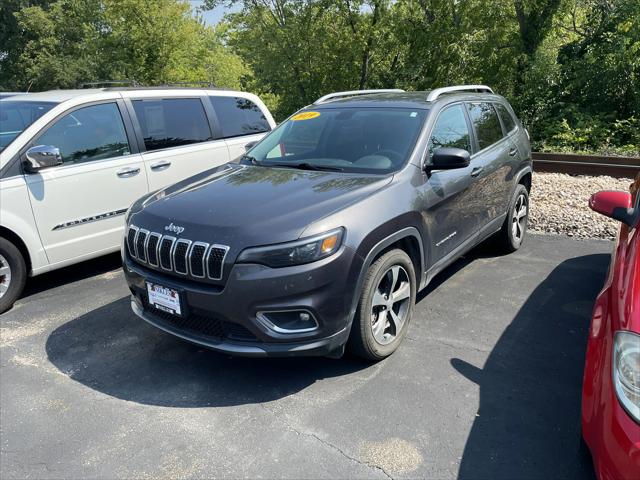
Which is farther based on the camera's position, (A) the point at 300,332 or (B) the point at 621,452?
(A) the point at 300,332

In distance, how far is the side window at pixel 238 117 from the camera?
6.37 meters

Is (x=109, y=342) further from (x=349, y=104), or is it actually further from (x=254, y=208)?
(x=349, y=104)

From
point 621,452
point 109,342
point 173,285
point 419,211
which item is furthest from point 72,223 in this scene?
point 621,452

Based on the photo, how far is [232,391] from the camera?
3.26m

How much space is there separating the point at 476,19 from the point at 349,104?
1138cm

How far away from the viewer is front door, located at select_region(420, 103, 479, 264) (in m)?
3.80

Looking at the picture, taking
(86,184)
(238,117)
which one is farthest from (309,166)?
(238,117)

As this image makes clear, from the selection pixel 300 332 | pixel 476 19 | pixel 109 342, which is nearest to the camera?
pixel 300 332

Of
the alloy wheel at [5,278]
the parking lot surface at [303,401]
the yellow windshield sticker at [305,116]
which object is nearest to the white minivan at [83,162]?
the alloy wheel at [5,278]

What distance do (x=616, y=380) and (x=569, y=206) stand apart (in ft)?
18.7

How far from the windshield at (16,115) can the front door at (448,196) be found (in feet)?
11.8

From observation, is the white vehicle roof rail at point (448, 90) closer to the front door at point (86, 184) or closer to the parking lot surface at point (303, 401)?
the parking lot surface at point (303, 401)

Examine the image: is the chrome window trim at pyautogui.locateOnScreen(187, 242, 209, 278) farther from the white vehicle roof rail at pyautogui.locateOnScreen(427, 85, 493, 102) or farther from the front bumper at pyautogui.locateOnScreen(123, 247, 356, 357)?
the white vehicle roof rail at pyautogui.locateOnScreen(427, 85, 493, 102)

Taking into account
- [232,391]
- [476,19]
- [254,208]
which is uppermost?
[476,19]
